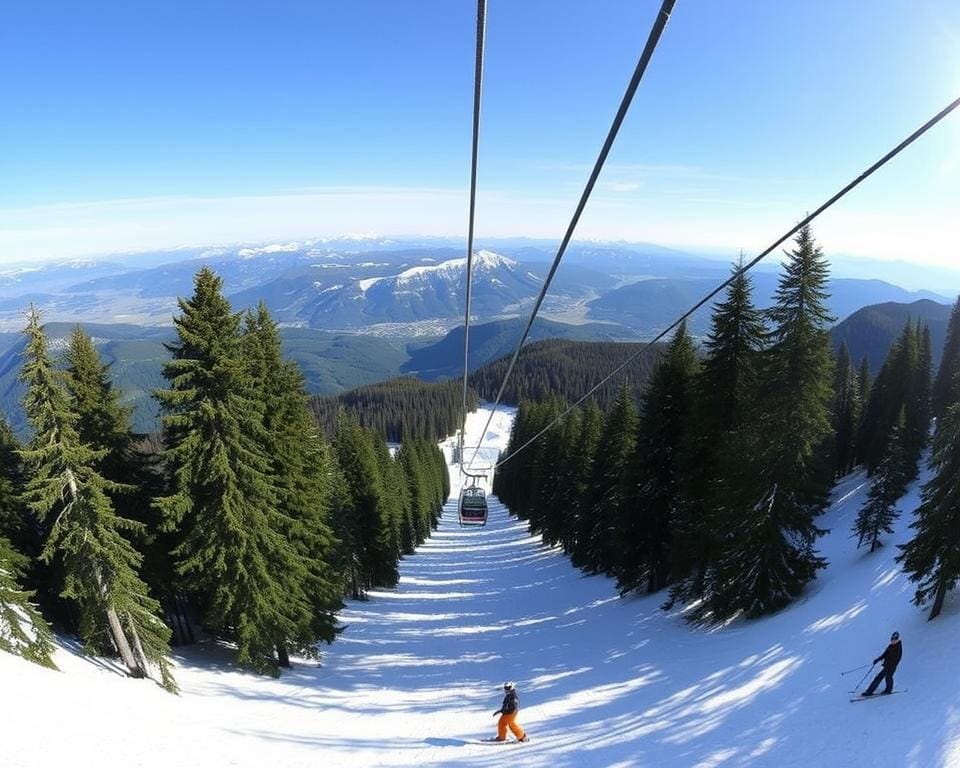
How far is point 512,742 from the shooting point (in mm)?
13586

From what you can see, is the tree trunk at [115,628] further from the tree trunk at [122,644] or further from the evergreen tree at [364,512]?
the evergreen tree at [364,512]

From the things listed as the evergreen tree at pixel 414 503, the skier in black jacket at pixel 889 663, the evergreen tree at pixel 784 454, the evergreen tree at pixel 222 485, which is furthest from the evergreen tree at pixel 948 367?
the evergreen tree at pixel 222 485

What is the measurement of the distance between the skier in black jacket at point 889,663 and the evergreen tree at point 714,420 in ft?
24.5

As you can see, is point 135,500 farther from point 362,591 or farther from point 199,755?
point 362,591

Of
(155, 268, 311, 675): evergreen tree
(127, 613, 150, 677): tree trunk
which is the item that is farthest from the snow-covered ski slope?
(155, 268, 311, 675): evergreen tree

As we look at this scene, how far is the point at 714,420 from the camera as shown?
20.9 metres

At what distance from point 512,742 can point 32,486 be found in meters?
A: 14.3

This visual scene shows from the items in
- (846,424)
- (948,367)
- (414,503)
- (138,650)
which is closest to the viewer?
(138,650)

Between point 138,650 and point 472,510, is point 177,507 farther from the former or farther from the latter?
point 472,510

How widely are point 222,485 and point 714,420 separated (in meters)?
18.1

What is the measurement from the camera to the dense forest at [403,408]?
146250 millimetres

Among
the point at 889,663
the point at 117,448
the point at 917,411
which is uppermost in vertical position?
the point at 117,448

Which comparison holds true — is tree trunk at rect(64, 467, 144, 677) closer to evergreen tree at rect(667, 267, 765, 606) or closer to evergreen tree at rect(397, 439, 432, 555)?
evergreen tree at rect(667, 267, 765, 606)

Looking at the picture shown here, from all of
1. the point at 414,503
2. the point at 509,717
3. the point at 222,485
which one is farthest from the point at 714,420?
the point at 414,503
